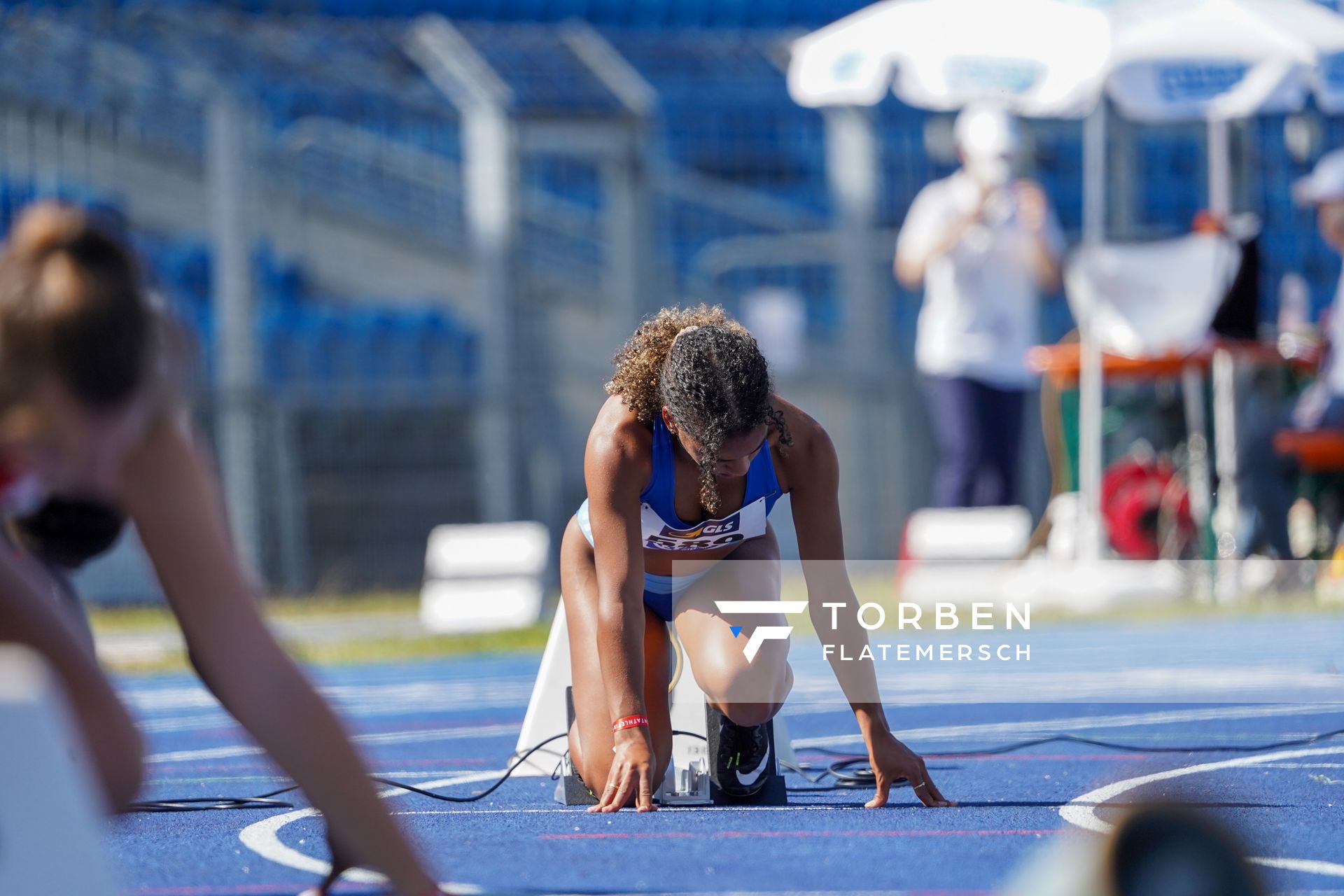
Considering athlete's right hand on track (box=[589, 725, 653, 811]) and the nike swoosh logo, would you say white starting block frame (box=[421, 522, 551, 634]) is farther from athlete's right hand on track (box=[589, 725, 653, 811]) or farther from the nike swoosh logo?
athlete's right hand on track (box=[589, 725, 653, 811])

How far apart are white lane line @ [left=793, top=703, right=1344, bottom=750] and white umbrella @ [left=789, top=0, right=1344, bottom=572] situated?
4.42 m

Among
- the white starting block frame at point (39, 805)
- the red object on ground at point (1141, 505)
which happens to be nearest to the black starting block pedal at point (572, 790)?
the white starting block frame at point (39, 805)

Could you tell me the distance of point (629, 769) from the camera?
182 inches

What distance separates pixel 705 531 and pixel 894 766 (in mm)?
794

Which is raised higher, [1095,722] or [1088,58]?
[1088,58]

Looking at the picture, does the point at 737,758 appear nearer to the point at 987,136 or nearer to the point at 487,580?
the point at 987,136

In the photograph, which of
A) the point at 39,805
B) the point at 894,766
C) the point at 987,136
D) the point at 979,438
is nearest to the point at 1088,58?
the point at 987,136

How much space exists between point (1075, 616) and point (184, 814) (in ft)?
22.4

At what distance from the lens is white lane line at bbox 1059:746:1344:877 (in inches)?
152

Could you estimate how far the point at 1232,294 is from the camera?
11.4m

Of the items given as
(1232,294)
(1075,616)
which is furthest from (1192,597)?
(1232,294)

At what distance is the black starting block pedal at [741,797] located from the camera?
507 centimetres

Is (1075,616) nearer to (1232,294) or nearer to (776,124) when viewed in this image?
(1232,294)

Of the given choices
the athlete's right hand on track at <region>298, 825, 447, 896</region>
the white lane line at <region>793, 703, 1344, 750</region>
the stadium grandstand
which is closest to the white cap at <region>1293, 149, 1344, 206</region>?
the stadium grandstand
